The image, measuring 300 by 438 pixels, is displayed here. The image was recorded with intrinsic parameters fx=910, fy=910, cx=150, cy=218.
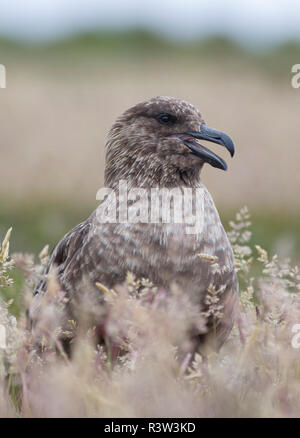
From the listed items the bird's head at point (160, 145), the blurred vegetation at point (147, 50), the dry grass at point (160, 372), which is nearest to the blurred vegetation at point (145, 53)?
the blurred vegetation at point (147, 50)

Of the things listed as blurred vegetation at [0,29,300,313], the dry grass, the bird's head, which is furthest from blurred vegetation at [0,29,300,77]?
the dry grass

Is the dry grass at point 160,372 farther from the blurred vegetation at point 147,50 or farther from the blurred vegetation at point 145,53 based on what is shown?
the blurred vegetation at point 147,50

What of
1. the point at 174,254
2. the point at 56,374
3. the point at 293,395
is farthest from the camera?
the point at 174,254

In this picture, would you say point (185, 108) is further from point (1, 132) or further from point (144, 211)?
point (1, 132)

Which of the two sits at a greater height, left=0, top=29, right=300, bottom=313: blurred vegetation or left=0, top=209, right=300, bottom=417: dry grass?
left=0, top=29, right=300, bottom=313: blurred vegetation

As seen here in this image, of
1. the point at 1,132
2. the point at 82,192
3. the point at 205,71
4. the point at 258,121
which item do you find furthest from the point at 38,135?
the point at 205,71

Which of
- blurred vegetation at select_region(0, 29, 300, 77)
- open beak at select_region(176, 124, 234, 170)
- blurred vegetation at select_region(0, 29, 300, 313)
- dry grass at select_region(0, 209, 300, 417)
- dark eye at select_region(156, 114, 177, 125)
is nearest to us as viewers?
dry grass at select_region(0, 209, 300, 417)

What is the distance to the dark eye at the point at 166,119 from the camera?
365cm

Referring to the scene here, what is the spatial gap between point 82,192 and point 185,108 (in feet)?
15.6

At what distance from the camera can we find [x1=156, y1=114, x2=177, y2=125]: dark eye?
12.0 ft

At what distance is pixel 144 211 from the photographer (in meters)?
3.42

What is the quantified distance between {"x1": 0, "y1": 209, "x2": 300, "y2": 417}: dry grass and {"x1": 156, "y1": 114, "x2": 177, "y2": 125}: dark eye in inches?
36.2

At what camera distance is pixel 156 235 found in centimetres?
335

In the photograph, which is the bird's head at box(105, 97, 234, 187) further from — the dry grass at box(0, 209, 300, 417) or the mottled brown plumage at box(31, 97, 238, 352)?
the dry grass at box(0, 209, 300, 417)
